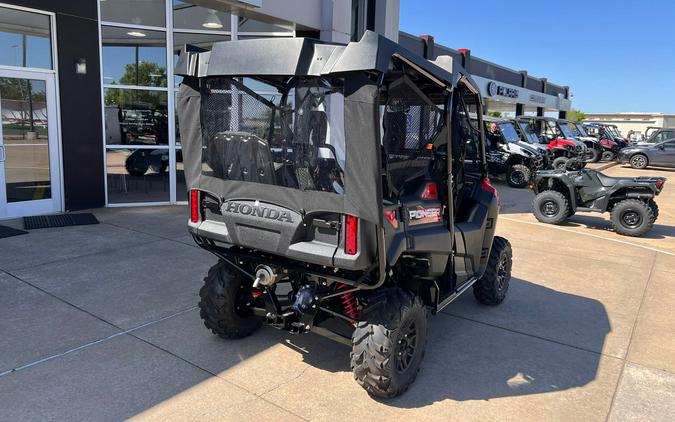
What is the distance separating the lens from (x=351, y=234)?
2920 millimetres

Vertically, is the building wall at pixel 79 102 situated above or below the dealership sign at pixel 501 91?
below

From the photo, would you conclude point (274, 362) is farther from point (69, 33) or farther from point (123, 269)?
point (69, 33)

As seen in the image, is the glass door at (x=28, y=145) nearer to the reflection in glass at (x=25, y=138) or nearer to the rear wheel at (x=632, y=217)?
the reflection in glass at (x=25, y=138)

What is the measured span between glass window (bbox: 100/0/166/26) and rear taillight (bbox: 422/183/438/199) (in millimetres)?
7696

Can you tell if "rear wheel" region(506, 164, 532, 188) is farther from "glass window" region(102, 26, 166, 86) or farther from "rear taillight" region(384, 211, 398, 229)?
"rear taillight" region(384, 211, 398, 229)

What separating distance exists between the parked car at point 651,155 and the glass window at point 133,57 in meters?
20.0

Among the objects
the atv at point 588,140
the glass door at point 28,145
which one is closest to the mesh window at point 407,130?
the glass door at point 28,145

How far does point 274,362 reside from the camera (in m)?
3.75

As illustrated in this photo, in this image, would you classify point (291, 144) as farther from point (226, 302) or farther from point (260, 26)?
point (260, 26)

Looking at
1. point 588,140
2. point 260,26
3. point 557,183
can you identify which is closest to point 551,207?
point 557,183

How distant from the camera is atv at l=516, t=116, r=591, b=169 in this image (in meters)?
17.6

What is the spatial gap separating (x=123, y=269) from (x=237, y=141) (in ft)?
10.1

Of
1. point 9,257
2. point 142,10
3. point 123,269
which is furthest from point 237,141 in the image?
point 142,10

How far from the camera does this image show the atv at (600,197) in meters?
8.91
